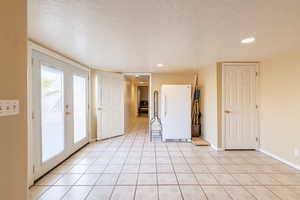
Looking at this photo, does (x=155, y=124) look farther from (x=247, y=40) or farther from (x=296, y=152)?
(x=247, y=40)

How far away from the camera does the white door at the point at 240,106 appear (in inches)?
169

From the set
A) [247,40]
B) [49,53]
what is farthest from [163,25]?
[49,53]

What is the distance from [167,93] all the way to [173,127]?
103 centimetres

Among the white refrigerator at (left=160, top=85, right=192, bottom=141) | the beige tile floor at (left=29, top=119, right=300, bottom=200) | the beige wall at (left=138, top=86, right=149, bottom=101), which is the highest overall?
the beige wall at (left=138, top=86, right=149, bottom=101)

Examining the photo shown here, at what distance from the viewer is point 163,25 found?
211 centimetres

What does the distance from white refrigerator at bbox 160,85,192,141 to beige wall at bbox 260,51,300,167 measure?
1.85 meters

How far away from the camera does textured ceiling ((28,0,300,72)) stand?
1661mm

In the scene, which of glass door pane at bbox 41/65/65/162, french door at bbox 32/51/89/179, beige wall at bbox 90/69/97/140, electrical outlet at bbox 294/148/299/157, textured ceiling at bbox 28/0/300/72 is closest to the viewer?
textured ceiling at bbox 28/0/300/72
